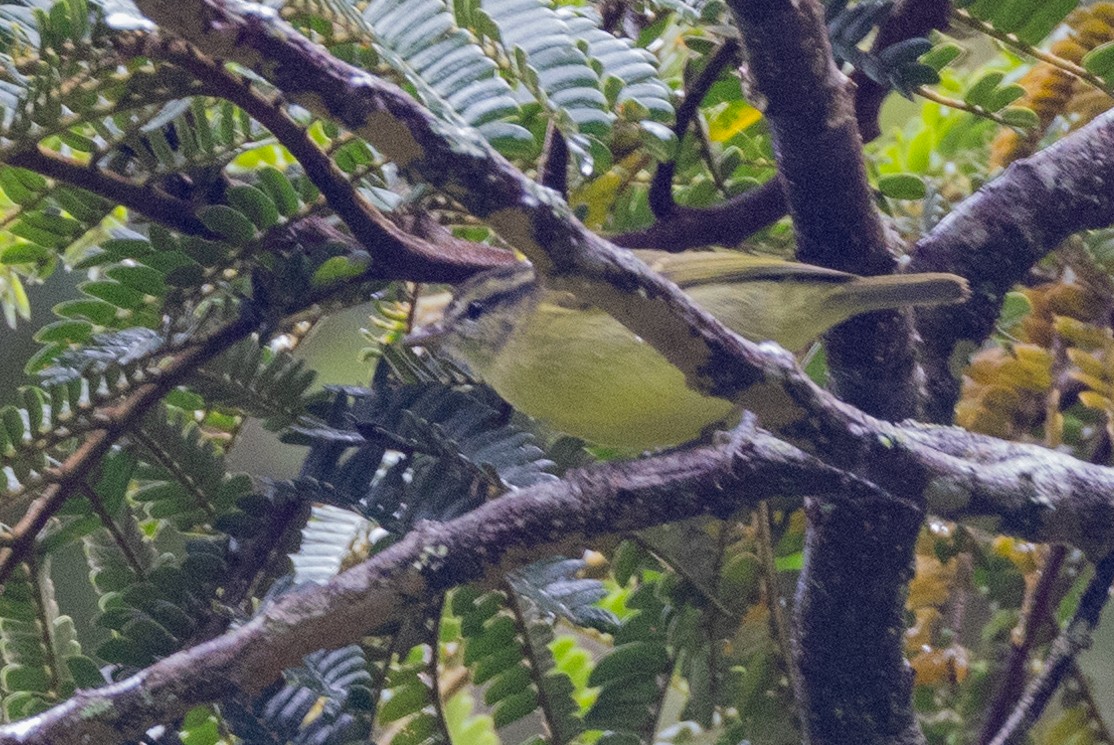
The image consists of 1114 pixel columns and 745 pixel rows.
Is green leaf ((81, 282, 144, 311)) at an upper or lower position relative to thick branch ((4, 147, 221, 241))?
lower

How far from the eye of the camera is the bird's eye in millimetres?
1402

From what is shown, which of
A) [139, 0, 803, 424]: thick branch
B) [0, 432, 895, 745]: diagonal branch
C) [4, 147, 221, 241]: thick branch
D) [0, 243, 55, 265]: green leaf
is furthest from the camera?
[0, 243, 55, 265]: green leaf

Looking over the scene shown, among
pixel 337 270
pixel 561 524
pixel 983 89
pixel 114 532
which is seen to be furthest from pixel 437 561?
pixel 983 89

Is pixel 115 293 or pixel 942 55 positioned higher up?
pixel 942 55

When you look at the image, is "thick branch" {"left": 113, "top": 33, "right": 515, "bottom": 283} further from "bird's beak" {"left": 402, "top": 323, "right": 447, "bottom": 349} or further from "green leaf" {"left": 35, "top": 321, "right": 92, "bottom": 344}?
"green leaf" {"left": 35, "top": 321, "right": 92, "bottom": 344}

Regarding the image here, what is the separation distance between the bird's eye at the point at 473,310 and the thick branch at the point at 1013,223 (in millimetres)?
524

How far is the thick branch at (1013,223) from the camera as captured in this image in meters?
1.17

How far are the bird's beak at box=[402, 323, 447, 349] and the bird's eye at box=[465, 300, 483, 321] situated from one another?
36 mm

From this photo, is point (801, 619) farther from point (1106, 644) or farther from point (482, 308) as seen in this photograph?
point (1106, 644)

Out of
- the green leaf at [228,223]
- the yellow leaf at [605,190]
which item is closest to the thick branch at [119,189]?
the green leaf at [228,223]

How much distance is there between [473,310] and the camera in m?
1.42

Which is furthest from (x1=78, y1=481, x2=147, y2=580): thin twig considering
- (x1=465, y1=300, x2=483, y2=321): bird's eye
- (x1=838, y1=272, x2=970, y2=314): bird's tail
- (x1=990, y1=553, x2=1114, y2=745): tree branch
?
(x1=990, y1=553, x2=1114, y2=745): tree branch

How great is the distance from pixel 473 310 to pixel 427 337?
8 cm

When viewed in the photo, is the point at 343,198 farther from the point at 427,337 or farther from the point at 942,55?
the point at 942,55
